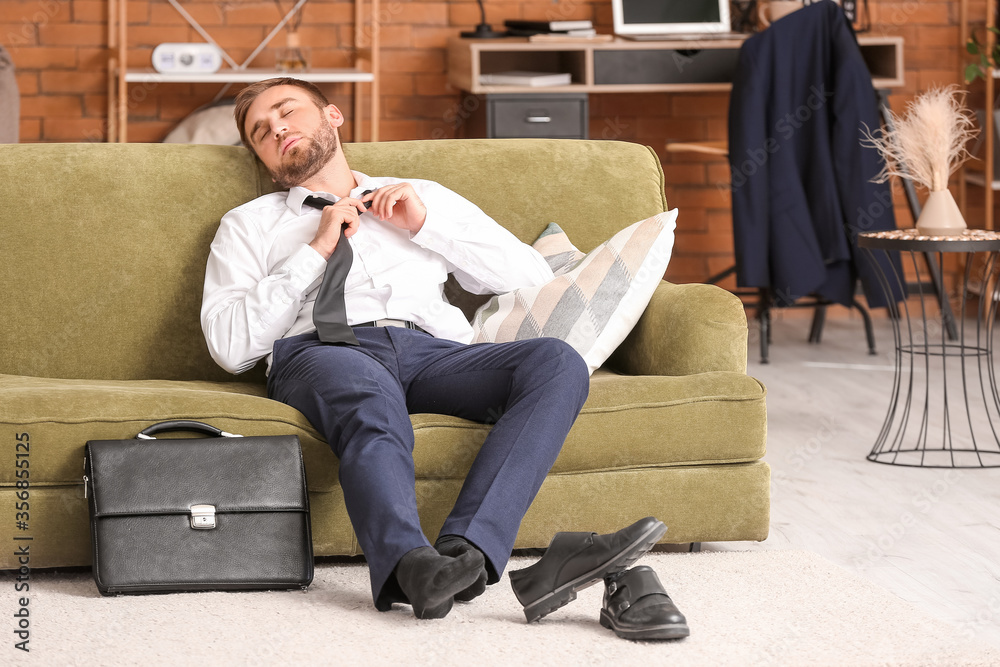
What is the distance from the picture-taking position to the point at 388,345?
1991mm

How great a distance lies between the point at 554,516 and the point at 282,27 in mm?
3165

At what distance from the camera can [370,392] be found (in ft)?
5.74

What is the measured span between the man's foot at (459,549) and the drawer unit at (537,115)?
101 inches

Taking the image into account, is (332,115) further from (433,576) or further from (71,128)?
(71,128)

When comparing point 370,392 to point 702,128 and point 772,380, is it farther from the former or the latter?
point 702,128

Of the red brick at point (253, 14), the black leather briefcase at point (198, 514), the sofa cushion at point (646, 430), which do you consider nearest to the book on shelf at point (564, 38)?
the red brick at point (253, 14)

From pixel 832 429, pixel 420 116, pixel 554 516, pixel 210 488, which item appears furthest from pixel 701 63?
pixel 210 488

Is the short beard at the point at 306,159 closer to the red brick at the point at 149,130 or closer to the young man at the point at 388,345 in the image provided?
the young man at the point at 388,345

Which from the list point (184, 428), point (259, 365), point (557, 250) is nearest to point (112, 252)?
point (259, 365)

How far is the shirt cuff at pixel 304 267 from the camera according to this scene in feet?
6.46

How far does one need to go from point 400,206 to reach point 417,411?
1.42ft

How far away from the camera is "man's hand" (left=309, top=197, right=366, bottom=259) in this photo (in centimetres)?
202

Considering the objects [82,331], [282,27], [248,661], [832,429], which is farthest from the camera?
[282,27]

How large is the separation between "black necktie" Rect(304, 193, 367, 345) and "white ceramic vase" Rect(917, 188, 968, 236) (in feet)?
4.45
